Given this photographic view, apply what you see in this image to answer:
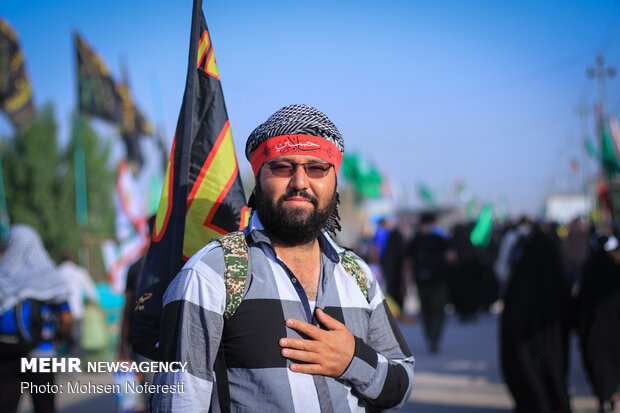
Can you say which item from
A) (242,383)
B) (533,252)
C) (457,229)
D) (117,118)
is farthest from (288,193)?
(457,229)

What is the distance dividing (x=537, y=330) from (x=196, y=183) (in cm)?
432

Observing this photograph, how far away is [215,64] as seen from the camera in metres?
2.31

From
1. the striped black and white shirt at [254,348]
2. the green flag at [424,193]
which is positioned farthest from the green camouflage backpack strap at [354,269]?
the green flag at [424,193]

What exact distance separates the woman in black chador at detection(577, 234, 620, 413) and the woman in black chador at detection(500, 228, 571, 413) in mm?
375

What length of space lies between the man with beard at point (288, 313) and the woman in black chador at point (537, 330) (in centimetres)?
388

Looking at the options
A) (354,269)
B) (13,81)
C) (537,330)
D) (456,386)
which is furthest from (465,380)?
(13,81)

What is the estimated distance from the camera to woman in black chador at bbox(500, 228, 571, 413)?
520 centimetres

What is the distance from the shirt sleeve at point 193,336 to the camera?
153 cm

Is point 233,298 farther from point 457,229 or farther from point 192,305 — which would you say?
point 457,229

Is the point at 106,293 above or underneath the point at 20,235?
underneath

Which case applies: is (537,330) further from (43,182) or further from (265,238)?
(43,182)

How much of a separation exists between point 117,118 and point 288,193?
1113cm

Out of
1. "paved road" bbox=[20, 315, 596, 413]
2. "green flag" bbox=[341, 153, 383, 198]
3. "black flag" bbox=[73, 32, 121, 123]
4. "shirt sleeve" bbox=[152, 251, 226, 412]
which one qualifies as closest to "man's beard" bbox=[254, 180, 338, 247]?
"shirt sleeve" bbox=[152, 251, 226, 412]

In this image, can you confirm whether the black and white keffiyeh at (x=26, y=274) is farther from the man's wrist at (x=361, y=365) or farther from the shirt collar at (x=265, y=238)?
the man's wrist at (x=361, y=365)
